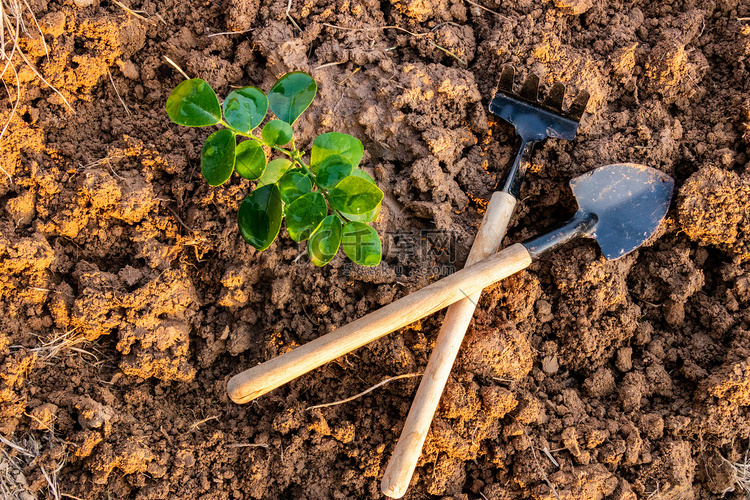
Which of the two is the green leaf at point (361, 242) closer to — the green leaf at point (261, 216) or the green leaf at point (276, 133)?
the green leaf at point (261, 216)

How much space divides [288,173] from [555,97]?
3.72 ft

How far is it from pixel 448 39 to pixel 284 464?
5.96 feet

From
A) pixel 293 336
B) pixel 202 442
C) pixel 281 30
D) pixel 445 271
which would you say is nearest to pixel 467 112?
pixel 445 271

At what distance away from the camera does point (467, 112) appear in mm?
2193

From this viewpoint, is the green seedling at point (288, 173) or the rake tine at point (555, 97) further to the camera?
the rake tine at point (555, 97)

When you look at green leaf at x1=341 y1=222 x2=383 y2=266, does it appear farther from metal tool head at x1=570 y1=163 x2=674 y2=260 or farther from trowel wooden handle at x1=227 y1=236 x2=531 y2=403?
metal tool head at x1=570 y1=163 x2=674 y2=260

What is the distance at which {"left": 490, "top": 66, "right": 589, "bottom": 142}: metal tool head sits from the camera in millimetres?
2104

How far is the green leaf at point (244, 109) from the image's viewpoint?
167 centimetres

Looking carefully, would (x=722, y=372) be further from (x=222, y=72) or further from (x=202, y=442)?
→ (x=222, y=72)

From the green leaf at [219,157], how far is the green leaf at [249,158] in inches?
2.2

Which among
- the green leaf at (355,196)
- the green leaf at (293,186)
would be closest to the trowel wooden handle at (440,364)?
the green leaf at (355,196)

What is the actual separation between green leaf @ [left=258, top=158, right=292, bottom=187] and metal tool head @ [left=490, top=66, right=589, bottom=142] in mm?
895

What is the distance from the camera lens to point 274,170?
1817 mm

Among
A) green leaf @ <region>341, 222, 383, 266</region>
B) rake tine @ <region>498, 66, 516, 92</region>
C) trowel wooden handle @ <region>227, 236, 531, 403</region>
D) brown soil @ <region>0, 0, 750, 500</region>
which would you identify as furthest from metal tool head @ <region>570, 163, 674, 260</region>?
green leaf @ <region>341, 222, 383, 266</region>
